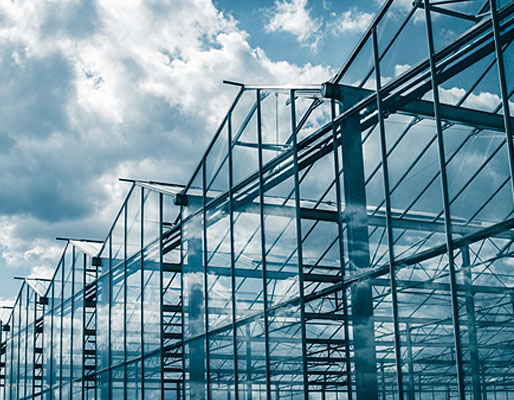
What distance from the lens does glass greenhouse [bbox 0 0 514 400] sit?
8.45 meters

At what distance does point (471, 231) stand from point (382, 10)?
414 centimetres

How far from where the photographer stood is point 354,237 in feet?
35.3

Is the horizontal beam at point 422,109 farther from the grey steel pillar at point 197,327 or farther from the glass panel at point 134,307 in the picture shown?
the glass panel at point 134,307

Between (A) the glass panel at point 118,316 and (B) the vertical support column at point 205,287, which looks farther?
(A) the glass panel at point 118,316

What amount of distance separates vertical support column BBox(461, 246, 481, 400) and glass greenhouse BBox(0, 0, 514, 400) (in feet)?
0.06

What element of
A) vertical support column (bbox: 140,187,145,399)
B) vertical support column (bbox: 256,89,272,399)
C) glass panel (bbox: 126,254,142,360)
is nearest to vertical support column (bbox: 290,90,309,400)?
vertical support column (bbox: 256,89,272,399)

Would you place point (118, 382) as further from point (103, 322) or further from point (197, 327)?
point (197, 327)

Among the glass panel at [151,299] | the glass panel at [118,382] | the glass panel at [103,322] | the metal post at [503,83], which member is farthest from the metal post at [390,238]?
Answer: the glass panel at [103,322]

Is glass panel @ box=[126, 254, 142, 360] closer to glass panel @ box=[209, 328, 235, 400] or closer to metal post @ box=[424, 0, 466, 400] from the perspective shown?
glass panel @ box=[209, 328, 235, 400]

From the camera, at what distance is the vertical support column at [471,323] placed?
8234 millimetres

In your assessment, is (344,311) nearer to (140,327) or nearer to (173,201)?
(173,201)

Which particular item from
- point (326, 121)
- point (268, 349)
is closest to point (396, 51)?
point (326, 121)

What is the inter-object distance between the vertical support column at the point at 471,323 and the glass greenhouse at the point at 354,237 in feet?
0.06

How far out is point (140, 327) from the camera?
61.3ft
